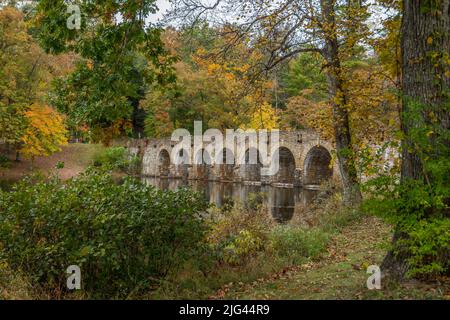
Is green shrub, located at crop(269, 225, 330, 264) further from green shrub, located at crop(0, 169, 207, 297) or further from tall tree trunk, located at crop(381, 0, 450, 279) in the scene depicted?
tall tree trunk, located at crop(381, 0, 450, 279)

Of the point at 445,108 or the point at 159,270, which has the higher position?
the point at 445,108

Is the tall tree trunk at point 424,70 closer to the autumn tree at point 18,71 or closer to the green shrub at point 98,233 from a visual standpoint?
the green shrub at point 98,233

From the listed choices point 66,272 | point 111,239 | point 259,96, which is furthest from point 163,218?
point 259,96

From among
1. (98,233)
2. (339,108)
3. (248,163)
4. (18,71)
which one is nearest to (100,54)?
(98,233)

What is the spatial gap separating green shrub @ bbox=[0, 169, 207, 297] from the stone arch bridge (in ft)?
47.8

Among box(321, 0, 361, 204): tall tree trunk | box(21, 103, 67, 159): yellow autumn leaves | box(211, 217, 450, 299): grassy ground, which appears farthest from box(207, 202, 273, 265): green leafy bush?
box(21, 103, 67, 159): yellow autumn leaves

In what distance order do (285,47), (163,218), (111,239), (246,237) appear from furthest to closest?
(285,47) < (246,237) < (163,218) < (111,239)

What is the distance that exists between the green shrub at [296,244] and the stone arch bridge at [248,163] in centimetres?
1183

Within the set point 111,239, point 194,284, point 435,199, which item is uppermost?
point 435,199

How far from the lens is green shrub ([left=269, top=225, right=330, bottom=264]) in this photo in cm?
716

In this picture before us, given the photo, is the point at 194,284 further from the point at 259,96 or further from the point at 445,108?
the point at 259,96

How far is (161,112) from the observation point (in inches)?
1387

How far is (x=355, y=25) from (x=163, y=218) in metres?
6.60

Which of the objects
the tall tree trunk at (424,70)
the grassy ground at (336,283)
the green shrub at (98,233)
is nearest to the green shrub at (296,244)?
the grassy ground at (336,283)
